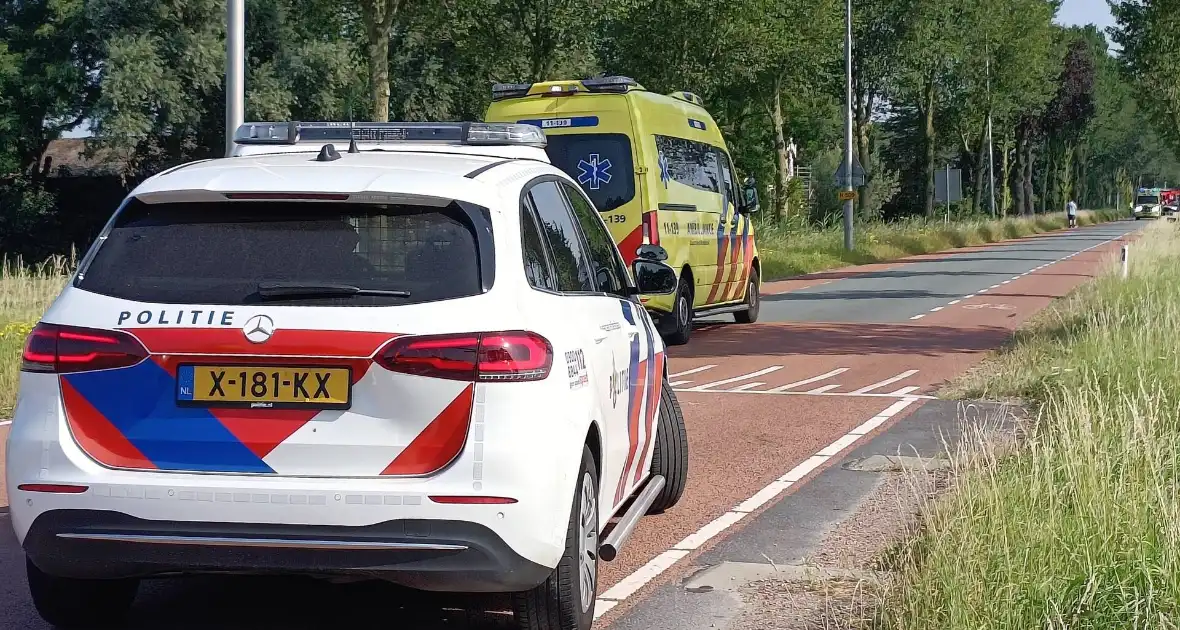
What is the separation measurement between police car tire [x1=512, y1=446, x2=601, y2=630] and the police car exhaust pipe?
1.88 ft

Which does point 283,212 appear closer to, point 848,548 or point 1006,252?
point 848,548

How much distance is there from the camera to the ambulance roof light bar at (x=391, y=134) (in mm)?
6000

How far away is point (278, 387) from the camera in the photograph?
177 inches

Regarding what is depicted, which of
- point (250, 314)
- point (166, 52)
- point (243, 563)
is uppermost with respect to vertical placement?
point (166, 52)

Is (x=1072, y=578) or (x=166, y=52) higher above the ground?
(x=166, y=52)

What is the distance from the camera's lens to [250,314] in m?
4.55

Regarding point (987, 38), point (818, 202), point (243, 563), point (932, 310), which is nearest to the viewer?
point (243, 563)

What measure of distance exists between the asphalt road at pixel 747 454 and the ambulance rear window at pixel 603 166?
1897 millimetres

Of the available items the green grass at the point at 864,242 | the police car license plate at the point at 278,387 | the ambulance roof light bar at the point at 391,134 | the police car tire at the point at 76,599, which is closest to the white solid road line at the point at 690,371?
the ambulance roof light bar at the point at 391,134

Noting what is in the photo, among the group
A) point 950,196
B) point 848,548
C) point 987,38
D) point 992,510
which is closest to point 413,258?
point 992,510

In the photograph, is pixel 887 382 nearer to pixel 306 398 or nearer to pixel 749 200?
pixel 749 200

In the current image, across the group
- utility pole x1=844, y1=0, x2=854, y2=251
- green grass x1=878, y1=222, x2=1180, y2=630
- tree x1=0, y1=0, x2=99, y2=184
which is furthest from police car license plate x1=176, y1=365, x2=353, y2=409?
tree x1=0, y1=0, x2=99, y2=184

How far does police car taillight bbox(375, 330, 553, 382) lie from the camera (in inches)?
177

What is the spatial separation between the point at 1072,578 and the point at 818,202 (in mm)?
69511
